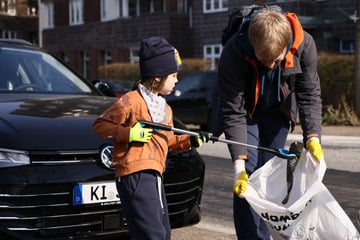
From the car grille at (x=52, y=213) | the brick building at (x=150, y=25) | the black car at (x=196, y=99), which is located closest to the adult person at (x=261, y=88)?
the car grille at (x=52, y=213)

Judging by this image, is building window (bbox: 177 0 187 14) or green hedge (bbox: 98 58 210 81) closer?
green hedge (bbox: 98 58 210 81)

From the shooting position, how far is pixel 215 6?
87.2ft

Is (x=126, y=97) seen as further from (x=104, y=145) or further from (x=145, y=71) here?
(x=104, y=145)

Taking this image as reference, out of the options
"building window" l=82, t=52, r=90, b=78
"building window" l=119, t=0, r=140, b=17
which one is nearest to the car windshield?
"building window" l=119, t=0, r=140, b=17

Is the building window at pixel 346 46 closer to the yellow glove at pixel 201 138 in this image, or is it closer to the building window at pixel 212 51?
the building window at pixel 212 51

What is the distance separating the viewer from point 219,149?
1027 cm

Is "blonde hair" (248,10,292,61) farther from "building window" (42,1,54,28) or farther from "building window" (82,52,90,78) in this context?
"building window" (42,1,54,28)

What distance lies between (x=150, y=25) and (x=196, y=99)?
49.3 ft

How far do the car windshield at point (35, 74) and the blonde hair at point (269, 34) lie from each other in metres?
2.37

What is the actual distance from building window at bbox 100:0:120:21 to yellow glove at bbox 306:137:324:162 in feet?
96.6

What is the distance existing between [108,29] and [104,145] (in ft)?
93.9

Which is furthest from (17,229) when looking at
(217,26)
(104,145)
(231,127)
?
(217,26)

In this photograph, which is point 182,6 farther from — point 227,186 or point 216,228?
point 216,228

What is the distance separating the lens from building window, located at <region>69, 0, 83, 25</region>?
35.3m
